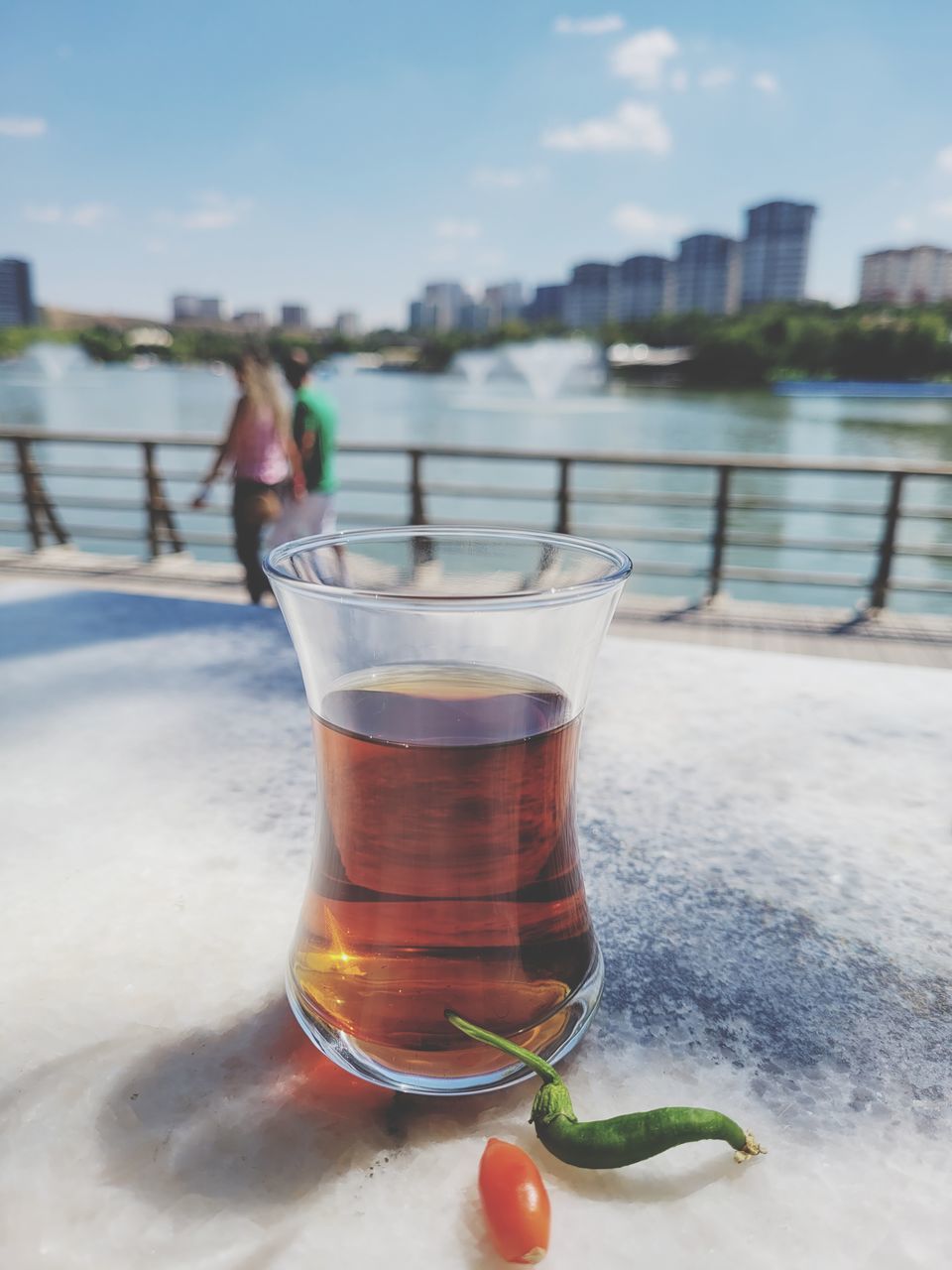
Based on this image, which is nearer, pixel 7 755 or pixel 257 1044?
pixel 257 1044

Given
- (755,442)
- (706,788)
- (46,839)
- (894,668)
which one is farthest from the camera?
(755,442)

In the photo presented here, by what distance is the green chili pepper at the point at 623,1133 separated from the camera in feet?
1.36

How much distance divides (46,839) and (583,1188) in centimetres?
52

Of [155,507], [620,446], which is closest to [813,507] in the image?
[155,507]

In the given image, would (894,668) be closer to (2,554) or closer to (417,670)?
(417,670)

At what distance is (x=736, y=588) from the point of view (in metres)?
16.0

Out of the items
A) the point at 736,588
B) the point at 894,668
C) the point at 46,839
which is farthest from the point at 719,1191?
the point at 736,588

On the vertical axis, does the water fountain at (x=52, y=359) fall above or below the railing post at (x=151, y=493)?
above

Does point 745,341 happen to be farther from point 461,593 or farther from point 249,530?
point 461,593

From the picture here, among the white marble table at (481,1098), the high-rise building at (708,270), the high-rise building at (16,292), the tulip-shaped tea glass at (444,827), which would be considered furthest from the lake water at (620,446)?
the high-rise building at (708,270)

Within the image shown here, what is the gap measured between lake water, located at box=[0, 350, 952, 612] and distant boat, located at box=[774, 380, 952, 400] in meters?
0.71

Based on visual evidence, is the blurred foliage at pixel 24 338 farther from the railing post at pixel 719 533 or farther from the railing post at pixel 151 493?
the railing post at pixel 719 533

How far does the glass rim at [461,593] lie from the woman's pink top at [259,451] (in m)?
4.11

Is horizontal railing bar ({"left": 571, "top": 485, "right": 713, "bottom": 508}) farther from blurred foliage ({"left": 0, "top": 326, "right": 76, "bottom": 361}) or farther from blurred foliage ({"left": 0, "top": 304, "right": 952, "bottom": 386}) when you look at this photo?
blurred foliage ({"left": 0, "top": 326, "right": 76, "bottom": 361})
